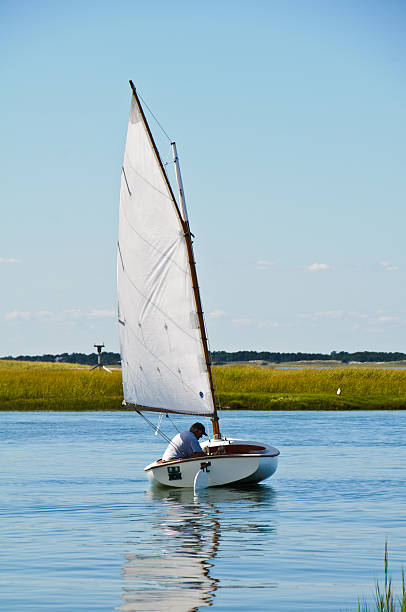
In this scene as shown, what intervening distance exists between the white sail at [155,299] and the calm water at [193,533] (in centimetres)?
299

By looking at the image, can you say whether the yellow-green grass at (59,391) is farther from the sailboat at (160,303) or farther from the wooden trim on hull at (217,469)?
the wooden trim on hull at (217,469)

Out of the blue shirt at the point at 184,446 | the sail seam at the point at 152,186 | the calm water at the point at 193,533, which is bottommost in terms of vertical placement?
the calm water at the point at 193,533

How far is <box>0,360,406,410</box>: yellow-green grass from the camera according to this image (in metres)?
65.6

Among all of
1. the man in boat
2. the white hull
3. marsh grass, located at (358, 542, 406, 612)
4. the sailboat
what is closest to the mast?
the sailboat

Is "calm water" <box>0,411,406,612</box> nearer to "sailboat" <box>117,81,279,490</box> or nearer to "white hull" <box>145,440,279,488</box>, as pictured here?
"white hull" <box>145,440,279,488</box>

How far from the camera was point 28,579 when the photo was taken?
54.4 ft

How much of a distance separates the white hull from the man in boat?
0.28 meters

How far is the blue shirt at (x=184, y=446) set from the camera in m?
26.4

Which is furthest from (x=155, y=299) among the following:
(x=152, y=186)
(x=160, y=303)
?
(x=152, y=186)

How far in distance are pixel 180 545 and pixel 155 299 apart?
35.1 feet

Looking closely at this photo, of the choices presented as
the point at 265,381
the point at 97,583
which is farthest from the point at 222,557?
the point at 265,381

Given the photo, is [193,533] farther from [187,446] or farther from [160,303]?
[160,303]

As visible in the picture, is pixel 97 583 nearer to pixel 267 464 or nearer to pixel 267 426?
pixel 267 464

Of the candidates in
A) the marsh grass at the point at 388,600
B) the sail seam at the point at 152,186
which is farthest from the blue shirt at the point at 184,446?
the marsh grass at the point at 388,600
